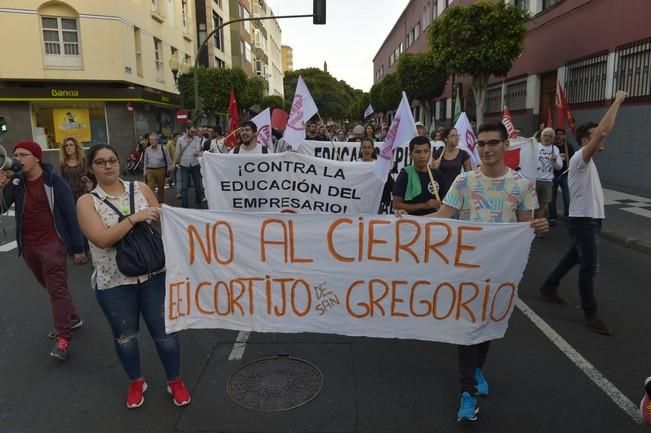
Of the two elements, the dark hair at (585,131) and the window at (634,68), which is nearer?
the dark hair at (585,131)

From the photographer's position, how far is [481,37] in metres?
16.9

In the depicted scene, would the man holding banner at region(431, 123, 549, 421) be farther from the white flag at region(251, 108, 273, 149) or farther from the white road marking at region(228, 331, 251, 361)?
the white flag at region(251, 108, 273, 149)

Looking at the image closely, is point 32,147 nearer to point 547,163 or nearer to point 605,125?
point 605,125

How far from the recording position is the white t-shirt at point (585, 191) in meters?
4.67

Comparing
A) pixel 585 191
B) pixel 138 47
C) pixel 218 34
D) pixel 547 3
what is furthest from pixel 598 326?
pixel 218 34

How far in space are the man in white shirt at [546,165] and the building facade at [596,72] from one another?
4735mm

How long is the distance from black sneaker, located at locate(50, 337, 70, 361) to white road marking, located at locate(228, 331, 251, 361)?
1382mm

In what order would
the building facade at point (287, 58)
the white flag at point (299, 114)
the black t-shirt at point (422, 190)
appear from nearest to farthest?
the black t-shirt at point (422, 190), the white flag at point (299, 114), the building facade at point (287, 58)

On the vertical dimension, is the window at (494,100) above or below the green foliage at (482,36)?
below

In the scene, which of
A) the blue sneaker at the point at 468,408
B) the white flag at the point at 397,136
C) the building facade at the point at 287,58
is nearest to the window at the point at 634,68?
the white flag at the point at 397,136

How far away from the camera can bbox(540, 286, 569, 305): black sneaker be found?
5.45 m

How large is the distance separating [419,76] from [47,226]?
28360 millimetres

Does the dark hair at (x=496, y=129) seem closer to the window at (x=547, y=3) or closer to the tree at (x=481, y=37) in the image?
the tree at (x=481, y=37)

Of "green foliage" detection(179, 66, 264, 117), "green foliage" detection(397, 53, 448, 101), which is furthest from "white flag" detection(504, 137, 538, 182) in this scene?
"green foliage" detection(179, 66, 264, 117)
